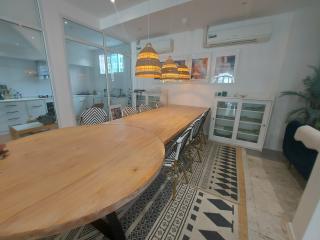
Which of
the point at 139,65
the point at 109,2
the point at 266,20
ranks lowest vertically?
the point at 139,65

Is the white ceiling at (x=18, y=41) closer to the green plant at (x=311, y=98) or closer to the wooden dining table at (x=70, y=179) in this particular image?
the wooden dining table at (x=70, y=179)

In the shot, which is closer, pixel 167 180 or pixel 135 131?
pixel 135 131

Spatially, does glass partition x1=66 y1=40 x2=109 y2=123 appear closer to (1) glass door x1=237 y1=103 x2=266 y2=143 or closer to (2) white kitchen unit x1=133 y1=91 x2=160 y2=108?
(2) white kitchen unit x1=133 y1=91 x2=160 y2=108

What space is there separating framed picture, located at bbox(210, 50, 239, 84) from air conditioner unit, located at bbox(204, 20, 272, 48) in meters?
0.24

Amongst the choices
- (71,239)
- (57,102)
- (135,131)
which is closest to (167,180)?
(135,131)

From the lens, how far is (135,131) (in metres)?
1.65

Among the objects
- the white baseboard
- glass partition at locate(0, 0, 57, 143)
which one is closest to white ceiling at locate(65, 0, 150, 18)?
glass partition at locate(0, 0, 57, 143)

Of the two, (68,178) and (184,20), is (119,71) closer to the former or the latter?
(184,20)

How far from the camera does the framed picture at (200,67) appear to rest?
3568 mm

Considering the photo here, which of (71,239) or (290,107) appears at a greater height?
(290,107)

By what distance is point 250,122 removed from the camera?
125 inches

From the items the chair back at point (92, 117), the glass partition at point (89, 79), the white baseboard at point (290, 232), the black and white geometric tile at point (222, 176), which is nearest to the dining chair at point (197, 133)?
the black and white geometric tile at point (222, 176)

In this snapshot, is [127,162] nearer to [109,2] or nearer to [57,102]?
[57,102]

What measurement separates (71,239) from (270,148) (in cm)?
380
